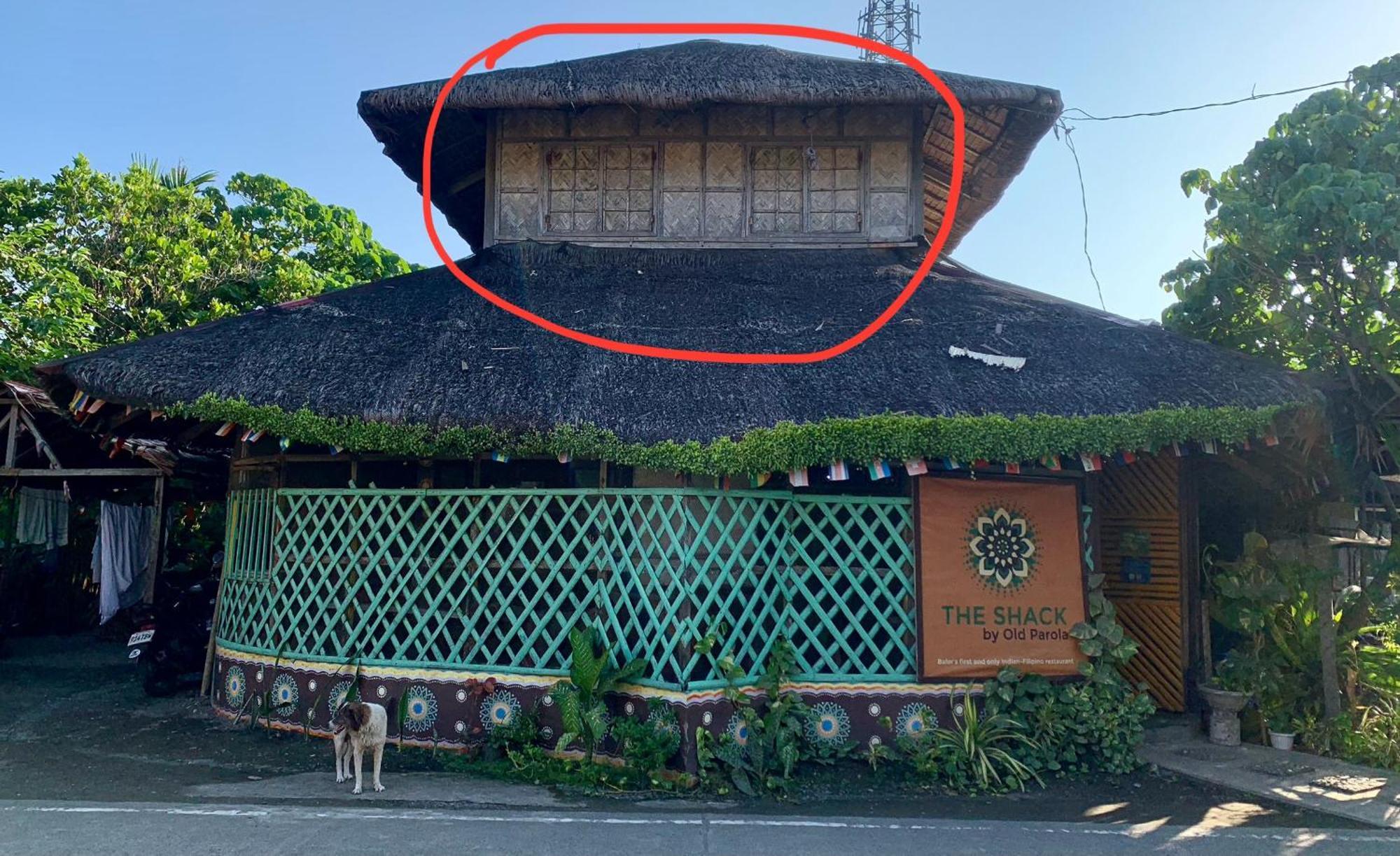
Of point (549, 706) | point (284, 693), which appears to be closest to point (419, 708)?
point (549, 706)

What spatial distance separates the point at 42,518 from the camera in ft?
40.7

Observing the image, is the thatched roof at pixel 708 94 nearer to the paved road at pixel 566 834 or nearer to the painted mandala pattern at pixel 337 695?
the painted mandala pattern at pixel 337 695

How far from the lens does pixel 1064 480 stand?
743 centimetres

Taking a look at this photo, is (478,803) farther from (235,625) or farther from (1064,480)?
(1064,480)

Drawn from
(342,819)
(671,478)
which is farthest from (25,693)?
(671,478)

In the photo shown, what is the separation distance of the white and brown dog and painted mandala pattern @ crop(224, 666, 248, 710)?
2165 millimetres

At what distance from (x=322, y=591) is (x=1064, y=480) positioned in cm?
628

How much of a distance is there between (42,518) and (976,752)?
12293mm

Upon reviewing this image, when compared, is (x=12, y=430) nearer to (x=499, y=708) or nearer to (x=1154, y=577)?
(x=499, y=708)

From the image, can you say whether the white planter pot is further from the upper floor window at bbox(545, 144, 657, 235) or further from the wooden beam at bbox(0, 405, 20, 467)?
the wooden beam at bbox(0, 405, 20, 467)

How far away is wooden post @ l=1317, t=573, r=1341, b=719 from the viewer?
743cm

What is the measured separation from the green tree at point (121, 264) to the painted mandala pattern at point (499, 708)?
28.9 feet

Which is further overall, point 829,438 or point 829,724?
point 829,724

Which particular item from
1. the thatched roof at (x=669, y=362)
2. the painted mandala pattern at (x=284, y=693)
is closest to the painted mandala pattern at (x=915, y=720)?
the thatched roof at (x=669, y=362)
